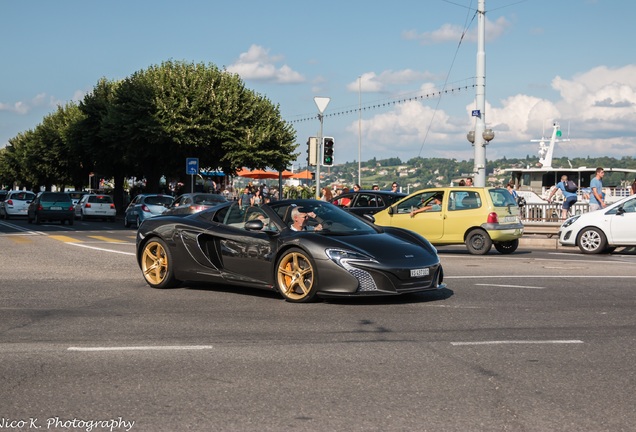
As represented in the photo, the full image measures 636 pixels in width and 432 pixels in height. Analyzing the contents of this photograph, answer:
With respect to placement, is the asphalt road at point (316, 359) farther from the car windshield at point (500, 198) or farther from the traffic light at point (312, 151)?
the traffic light at point (312, 151)

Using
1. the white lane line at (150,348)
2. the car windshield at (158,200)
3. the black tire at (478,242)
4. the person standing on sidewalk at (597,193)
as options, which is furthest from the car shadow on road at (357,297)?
the car windshield at (158,200)

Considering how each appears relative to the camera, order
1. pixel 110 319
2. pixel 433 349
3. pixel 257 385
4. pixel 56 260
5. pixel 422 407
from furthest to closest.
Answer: pixel 56 260, pixel 110 319, pixel 433 349, pixel 257 385, pixel 422 407

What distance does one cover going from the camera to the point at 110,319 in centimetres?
973

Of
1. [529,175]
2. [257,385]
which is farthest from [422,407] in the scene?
[529,175]

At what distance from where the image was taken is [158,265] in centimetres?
1283

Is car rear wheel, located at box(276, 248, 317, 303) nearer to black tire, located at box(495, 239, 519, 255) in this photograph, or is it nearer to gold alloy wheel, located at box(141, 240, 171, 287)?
gold alloy wheel, located at box(141, 240, 171, 287)

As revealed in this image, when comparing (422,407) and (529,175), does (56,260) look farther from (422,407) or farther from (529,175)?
(529,175)

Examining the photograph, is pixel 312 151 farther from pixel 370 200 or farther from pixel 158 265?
pixel 158 265

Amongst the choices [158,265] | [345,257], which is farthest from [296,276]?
[158,265]

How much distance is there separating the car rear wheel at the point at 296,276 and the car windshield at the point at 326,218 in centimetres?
55

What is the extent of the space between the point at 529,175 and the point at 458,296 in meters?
32.8

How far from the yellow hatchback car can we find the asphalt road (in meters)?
7.44

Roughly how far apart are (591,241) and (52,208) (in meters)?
28.1

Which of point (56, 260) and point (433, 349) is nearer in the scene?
point (433, 349)
